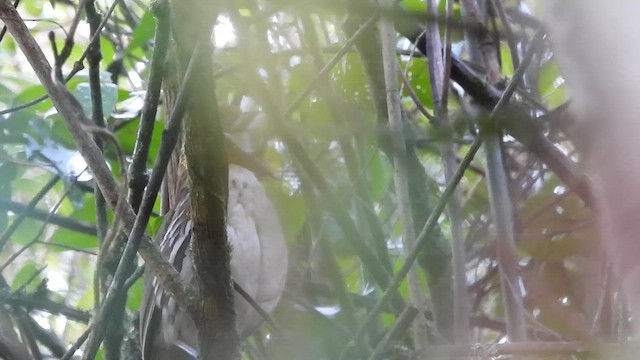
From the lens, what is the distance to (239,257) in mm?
1422

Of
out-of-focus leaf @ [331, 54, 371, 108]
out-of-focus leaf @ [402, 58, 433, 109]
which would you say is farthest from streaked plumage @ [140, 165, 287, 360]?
out-of-focus leaf @ [402, 58, 433, 109]

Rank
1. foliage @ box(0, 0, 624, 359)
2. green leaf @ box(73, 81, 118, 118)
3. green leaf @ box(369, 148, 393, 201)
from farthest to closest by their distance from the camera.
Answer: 1. green leaf @ box(369, 148, 393, 201)
2. green leaf @ box(73, 81, 118, 118)
3. foliage @ box(0, 0, 624, 359)

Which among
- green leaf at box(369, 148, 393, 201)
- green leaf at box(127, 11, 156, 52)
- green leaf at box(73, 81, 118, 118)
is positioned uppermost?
green leaf at box(127, 11, 156, 52)

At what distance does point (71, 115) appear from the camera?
0.94 metres

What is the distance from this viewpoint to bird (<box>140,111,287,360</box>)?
1396mm

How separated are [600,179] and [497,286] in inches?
42.2

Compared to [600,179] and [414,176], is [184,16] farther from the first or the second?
[414,176]

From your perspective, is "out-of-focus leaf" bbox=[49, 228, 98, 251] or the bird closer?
the bird

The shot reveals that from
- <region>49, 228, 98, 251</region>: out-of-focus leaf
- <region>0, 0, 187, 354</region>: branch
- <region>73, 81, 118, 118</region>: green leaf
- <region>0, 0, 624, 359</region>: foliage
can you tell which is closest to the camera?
<region>0, 0, 187, 354</region>: branch

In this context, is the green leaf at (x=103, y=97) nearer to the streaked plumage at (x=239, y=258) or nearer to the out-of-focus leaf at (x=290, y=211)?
the streaked plumage at (x=239, y=258)

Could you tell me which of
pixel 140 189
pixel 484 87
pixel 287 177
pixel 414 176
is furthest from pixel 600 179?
pixel 287 177

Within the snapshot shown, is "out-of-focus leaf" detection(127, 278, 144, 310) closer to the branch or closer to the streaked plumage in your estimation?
the streaked plumage

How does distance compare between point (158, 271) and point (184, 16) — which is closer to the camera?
point (184, 16)

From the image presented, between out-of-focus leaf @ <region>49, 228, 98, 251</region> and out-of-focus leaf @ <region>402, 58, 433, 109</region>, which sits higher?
out-of-focus leaf @ <region>402, 58, 433, 109</region>
